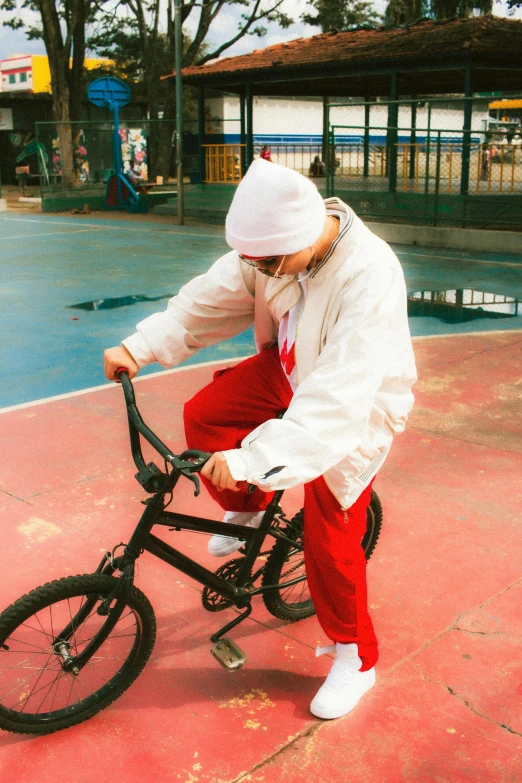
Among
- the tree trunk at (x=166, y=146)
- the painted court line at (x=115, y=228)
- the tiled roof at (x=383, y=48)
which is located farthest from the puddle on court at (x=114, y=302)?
the tree trunk at (x=166, y=146)

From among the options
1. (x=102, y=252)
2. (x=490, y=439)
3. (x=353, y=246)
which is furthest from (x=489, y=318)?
(x=102, y=252)

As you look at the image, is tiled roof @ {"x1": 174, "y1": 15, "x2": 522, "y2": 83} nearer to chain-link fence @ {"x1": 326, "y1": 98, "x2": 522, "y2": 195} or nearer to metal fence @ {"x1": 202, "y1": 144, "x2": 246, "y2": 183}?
chain-link fence @ {"x1": 326, "y1": 98, "x2": 522, "y2": 195}

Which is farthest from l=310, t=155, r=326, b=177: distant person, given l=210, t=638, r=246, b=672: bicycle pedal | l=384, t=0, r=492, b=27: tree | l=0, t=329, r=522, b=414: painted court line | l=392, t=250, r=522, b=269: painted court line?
l=210, t=638, r=246, b=672: bicycle pedal

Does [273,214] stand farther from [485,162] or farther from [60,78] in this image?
[60,78]

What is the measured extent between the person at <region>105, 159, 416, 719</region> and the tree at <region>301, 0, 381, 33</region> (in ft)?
130

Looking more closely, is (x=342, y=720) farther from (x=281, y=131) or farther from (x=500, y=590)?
(x=281, y=131)

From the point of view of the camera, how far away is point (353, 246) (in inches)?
90.1

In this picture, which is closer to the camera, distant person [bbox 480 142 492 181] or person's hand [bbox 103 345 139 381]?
person's hand [bbox 103 345 139 381]

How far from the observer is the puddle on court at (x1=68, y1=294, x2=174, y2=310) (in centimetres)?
933

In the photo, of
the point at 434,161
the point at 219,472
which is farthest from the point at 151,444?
the point at 434,161

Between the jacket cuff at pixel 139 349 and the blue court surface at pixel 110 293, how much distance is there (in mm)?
3443

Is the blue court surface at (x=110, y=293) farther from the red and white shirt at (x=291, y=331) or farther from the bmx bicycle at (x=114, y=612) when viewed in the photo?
the red and white shirt at (x=291, y=331)

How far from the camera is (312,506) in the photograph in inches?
97.8

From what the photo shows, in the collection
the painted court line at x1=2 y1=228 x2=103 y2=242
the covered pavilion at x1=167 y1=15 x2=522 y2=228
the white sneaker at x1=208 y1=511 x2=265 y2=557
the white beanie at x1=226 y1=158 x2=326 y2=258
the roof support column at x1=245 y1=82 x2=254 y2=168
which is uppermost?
the covered pavilion at x1=167 y1=15 x2=522 y2=228
